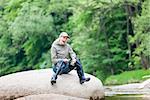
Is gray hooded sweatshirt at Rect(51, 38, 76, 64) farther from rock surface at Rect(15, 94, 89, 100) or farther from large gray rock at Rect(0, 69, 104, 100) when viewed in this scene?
rock surface at Rect(15, 94, 89, 100)

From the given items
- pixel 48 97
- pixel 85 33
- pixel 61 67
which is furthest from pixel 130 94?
pixel 85 33

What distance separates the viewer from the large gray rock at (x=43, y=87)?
14750mm

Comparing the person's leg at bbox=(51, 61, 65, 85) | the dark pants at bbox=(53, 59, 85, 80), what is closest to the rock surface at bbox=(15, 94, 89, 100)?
the person's leg at bbox=(51, 61, 65, 85)

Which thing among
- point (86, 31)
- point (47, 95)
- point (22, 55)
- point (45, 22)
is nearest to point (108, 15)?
point (86, 31)

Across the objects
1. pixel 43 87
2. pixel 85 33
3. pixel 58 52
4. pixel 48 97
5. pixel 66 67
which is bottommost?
pixel 85 33

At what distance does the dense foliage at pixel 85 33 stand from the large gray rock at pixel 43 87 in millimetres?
22215

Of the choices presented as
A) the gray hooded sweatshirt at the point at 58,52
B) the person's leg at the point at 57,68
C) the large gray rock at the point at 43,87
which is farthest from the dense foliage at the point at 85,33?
the person's leg at the point at 57,68

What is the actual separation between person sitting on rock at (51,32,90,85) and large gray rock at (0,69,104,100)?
0.69ft

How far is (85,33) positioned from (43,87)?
3028 cm

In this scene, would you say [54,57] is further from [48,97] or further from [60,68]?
[48,97]

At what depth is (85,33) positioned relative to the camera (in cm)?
4488

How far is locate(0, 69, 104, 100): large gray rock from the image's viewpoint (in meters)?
14.8

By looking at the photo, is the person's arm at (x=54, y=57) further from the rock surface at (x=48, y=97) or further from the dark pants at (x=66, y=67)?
the rock surface at (x=48, y=97)

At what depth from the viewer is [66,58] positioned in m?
15.4
